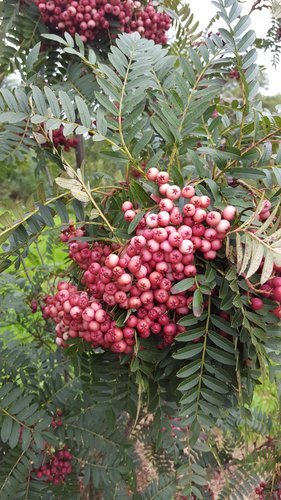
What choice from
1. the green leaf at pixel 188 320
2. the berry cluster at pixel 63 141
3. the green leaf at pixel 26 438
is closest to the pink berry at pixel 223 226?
the green leaf at pixel 188 320

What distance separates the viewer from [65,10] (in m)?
1.14

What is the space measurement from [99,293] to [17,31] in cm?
81

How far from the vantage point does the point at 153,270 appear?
0.61 m

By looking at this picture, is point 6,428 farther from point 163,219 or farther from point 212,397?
point 163,219

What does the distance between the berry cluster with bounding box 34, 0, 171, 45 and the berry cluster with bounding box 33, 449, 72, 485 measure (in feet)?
2.94

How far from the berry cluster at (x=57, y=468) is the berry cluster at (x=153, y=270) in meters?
0.57

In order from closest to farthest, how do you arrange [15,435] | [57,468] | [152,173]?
1. [152,173]
2. [15,435]
3. [57,468]

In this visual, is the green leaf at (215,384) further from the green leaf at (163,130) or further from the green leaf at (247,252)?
the green leaf at (163,130)

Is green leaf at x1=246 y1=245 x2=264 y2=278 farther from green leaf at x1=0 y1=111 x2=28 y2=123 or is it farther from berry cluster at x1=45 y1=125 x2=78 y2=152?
berry cluster at x1=45 y1=125 x2=78 y2=152

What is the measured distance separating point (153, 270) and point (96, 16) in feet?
2.41

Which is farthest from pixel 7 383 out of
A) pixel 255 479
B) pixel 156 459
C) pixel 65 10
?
pixel 65 10

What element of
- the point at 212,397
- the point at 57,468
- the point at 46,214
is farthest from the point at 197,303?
the point at 57,468

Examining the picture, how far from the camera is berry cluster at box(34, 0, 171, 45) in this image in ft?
3.67

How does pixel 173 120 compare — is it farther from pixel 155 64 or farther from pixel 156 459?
pixel 156 459
